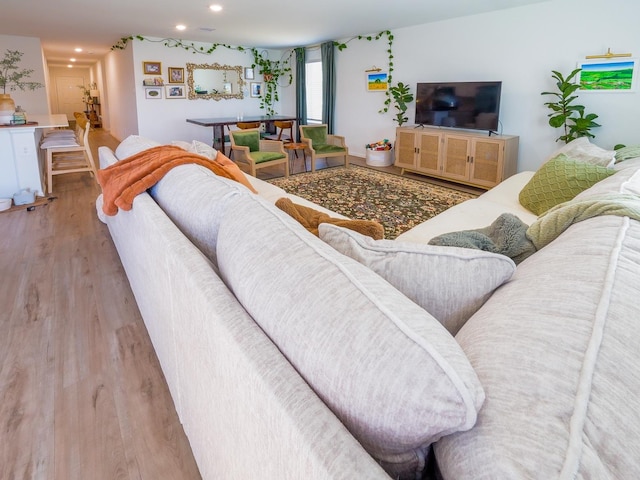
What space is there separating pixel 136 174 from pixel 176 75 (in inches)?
266

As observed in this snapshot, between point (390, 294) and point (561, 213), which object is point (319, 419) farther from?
point (561, 213)

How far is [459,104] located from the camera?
5359 millimetres

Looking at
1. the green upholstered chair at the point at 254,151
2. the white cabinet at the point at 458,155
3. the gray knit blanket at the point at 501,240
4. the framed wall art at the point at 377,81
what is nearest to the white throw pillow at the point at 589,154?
the gray knit blanket at the point at 501,240

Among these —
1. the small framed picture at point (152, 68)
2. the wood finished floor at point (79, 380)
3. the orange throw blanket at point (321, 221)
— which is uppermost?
the small framed picture at point (152, 68)

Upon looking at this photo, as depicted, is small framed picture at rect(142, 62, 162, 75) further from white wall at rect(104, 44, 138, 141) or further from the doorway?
the doorway

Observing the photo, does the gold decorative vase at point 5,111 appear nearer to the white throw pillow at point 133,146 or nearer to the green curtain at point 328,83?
the white throw pillow at point 133,146

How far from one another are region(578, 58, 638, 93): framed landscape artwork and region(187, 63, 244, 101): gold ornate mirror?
6.29 metres

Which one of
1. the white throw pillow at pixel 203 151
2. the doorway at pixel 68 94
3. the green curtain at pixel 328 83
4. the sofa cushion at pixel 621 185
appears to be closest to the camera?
the sofa cushion at pixel 621 185

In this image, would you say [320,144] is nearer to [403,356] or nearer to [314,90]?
[314,90]

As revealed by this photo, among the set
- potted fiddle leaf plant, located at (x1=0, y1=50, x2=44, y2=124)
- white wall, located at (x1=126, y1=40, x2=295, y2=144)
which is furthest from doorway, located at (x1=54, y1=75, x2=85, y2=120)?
potted fiddle leaf plant, located at (x1=0, y1=50, x2=44, y2=124)

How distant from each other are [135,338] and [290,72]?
7890 millimetres

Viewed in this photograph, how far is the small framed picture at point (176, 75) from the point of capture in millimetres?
7621

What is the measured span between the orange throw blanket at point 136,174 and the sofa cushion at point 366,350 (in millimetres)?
1172

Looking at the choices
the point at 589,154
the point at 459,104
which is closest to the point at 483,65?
the point at 459,104
